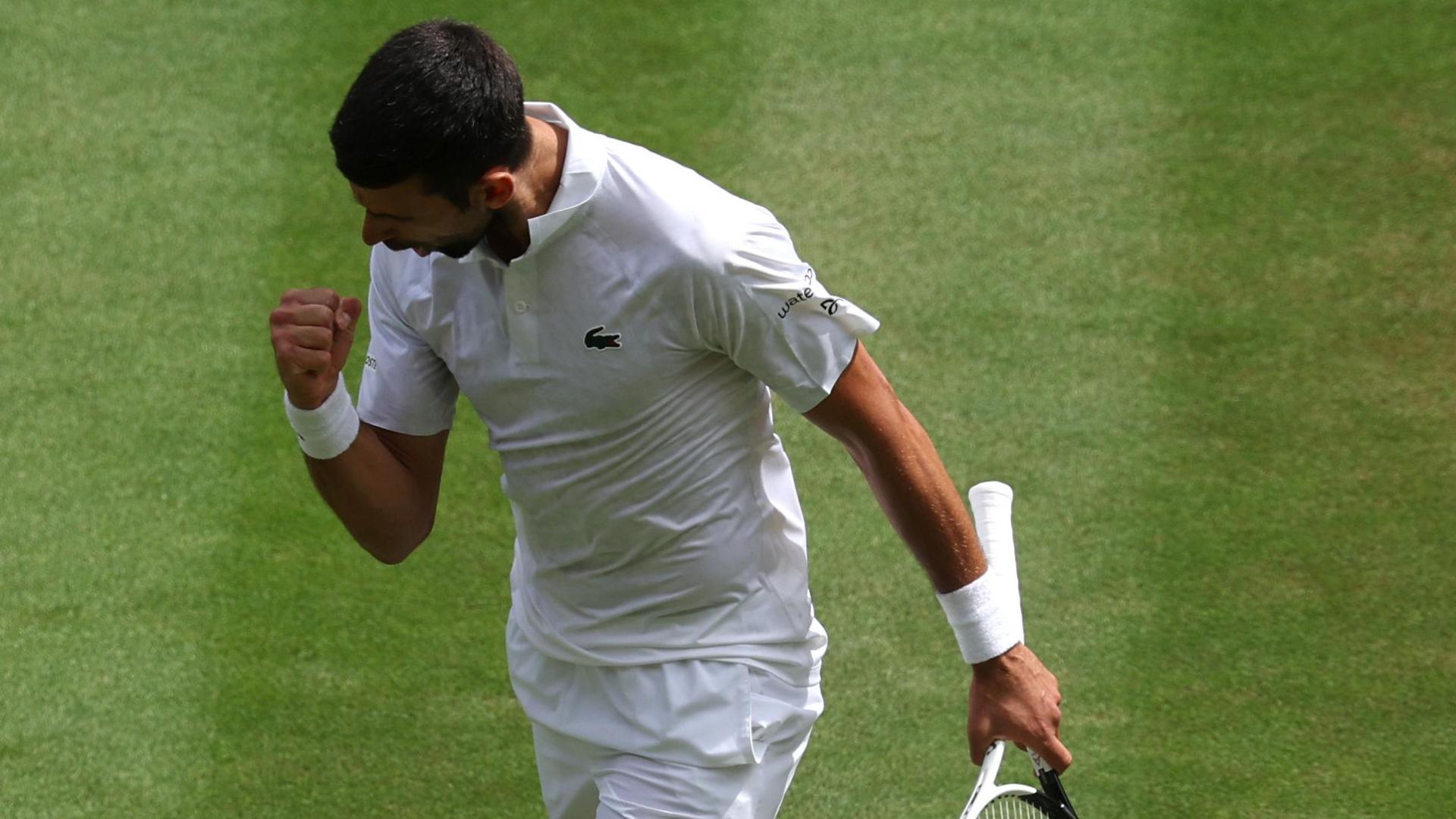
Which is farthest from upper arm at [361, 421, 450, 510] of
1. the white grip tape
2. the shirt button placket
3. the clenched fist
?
the white grip tape

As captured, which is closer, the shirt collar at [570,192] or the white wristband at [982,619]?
the shirt collar at [570,192]

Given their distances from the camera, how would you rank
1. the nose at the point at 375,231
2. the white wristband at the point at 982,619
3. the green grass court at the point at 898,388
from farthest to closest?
the green grass court at the point at 898,388 → the white wristband at the point at 982,619 → the nose at the point at 375,231

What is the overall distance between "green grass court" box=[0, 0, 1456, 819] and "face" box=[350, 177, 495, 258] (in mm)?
560

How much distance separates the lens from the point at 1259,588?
4844 mm

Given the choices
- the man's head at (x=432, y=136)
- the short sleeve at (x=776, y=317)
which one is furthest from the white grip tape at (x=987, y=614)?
the man's head at (x=432, y=136)

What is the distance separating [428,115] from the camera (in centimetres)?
271

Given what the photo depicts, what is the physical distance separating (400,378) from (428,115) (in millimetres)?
608

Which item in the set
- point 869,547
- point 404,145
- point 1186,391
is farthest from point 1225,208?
point 404,145

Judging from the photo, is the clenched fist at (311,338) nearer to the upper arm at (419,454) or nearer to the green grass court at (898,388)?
the upper arm at (419,454)

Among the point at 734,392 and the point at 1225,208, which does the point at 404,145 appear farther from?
the point at 1225,208

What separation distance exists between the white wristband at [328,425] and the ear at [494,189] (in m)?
0.43

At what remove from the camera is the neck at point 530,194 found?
9.41 ft

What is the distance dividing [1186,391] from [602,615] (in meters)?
2.71

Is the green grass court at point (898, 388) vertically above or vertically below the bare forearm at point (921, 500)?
below
